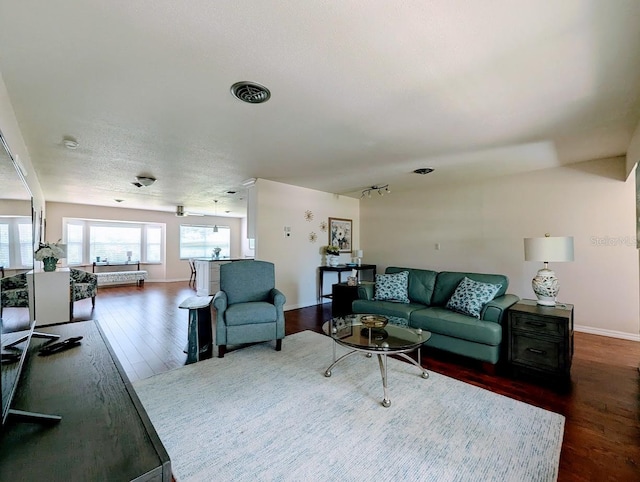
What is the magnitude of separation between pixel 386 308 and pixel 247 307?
5.32 ft

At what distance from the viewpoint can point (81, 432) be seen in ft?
2.84

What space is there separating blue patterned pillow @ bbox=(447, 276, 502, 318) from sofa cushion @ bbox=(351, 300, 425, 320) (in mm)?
408

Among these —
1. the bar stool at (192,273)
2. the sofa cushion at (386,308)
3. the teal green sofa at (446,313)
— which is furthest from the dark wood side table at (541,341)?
the bar stool at (192,273)

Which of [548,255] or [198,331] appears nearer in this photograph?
[548,255]

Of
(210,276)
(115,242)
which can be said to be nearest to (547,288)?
(210,276)

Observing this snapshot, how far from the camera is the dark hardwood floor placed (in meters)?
1.64

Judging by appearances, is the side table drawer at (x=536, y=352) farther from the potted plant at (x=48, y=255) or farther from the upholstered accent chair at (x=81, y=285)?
the upholstered accent chair at (x=81, y=285)

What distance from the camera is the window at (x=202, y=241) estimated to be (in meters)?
9.41

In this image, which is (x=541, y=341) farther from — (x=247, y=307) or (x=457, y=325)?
(x=247, y=307)

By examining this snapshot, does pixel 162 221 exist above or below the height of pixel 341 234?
above

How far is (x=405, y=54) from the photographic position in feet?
5.52

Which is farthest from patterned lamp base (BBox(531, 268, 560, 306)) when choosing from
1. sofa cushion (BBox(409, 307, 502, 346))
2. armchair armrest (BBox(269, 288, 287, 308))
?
armchair armrest (BBox(269, 288, 287, 308))

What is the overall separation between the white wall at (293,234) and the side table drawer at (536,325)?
345cm

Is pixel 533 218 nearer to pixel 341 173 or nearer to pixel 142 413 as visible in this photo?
pixel 341 173
